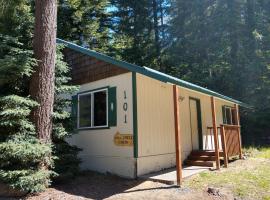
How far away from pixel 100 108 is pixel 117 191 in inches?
128

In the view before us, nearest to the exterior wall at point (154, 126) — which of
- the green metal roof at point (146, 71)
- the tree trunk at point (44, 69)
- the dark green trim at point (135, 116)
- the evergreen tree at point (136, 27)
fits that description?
the dark green trim at point (135, 116)

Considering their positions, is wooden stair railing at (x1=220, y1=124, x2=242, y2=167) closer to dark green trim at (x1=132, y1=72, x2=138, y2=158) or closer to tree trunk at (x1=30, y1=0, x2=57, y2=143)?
dark green trim at (x1=132, y1=72, x2=138, y2=158)

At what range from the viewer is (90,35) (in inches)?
856

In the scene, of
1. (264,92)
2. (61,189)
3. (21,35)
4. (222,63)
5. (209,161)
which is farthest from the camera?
(222,63)

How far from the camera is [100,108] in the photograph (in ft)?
32.9

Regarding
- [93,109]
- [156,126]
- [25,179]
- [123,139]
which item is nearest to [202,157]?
[156,126]

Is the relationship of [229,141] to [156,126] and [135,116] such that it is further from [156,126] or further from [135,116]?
[135,116]

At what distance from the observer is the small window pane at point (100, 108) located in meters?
9.88

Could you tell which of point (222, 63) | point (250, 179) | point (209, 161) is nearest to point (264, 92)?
point (222, 63)

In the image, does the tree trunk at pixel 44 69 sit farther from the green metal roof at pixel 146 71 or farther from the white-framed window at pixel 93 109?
the white-framed window at pixel 93 109

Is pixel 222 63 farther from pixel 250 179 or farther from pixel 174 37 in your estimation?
pixel 250 179

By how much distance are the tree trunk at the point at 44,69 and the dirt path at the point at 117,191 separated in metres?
1.37

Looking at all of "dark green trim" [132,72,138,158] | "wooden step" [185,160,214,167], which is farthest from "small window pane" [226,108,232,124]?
"dark green trim" [132,72,138,158]

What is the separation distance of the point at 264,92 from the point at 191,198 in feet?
48.2
